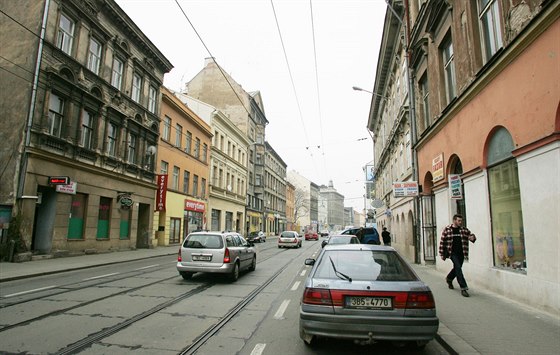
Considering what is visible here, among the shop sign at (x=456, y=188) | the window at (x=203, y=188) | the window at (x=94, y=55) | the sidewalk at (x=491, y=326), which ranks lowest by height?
the sidewalk at (x=491, y=326)

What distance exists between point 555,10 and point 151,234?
2480cm

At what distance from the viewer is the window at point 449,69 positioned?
12633mm

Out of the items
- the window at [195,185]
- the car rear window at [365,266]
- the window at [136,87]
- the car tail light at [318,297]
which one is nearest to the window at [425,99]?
the car rear window at [365,266]

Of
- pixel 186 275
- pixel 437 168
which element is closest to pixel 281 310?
pixel 186 275

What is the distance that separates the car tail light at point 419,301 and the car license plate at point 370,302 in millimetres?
229

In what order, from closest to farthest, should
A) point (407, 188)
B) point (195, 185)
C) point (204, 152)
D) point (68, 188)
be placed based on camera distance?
point (407, 188), point (68, 188), point (195, 185), point (204, 152)

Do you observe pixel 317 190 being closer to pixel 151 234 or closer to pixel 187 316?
pixel 151 234

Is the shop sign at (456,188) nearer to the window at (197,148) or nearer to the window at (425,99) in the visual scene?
the window at (425,99)

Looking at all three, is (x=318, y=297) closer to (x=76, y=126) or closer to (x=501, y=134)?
(x=501, y=134)

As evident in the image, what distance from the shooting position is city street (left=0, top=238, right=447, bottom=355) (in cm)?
494

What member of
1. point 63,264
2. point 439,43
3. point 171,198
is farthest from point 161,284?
point 171,198

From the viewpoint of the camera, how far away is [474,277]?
10.0 metres

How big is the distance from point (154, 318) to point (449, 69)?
12.2 metres

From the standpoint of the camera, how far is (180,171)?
101 ft
